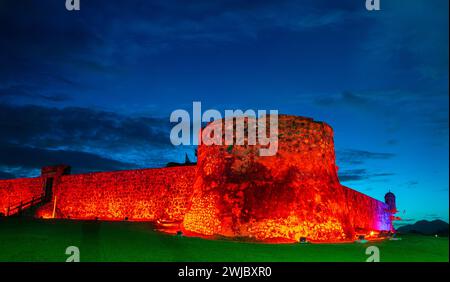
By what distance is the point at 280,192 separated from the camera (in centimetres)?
903

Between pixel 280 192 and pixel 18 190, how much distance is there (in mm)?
20314

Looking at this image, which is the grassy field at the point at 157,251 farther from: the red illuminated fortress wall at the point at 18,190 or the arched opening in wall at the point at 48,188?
the red illuminated fortress wall at the point at 18,190

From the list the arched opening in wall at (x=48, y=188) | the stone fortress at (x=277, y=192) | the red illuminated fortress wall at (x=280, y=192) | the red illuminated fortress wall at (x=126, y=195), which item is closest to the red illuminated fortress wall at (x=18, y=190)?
the arched opening in wall at (x=48, y=188)

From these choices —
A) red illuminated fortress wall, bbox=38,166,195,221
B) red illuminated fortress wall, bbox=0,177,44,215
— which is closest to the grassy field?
red illuminated fortress wall, bbox=38,166,195,221

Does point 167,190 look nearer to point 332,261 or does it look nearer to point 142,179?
point 142,179

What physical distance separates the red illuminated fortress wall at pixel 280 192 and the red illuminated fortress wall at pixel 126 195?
5.36m

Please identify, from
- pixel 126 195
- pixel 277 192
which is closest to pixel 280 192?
pixel 277 192

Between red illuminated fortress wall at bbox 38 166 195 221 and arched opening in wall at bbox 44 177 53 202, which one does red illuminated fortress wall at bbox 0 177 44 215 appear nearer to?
arched opening in wall at bbox 44 177 53 202

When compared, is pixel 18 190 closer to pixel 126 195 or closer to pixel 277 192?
pixel 126 195

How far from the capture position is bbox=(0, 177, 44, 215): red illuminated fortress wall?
72.5ft

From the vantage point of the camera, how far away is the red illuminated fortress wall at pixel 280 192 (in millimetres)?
8859

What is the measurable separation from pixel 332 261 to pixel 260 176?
12.6 feet

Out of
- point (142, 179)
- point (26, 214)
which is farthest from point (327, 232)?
point (26, 214)

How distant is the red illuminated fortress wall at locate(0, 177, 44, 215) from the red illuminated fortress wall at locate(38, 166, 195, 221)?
210 cm
